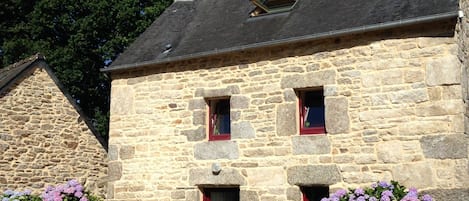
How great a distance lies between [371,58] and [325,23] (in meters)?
0.94

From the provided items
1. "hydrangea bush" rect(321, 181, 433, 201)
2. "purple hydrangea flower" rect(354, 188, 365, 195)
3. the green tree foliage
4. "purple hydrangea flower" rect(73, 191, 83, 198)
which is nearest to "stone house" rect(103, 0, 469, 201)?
"hydrangea bush" rect(321, 181, 433, 201)

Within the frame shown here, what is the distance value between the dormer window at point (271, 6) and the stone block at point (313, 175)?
2.74 metres

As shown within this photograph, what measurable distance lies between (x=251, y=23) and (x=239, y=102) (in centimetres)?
147

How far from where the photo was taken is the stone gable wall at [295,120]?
700 centimetres

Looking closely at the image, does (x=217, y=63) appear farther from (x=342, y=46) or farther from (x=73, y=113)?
(x=73, y=113)

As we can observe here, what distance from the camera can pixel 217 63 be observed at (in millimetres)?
8859

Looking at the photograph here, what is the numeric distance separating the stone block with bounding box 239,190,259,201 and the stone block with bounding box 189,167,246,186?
5.2 inches

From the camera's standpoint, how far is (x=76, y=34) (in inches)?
673

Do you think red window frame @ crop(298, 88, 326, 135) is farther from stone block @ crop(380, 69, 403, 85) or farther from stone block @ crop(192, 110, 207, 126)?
stone block @ crop(192, 110, 207, 126)

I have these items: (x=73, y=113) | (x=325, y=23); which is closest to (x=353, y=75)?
(x=325, y=23)

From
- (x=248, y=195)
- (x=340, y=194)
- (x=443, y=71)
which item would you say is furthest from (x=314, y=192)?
(x=443, y=71)

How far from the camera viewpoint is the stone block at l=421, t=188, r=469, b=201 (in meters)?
6.73

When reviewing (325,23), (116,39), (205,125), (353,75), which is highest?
(116,39)

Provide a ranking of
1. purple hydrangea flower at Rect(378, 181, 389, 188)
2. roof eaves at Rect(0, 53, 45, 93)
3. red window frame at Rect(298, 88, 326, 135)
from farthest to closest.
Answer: roof eaves at Rect(0, 53, 45, 93), red window frame at Rect(298, 88, 326, 135), purple hydrangea flower at Rect(378, 181, 389, 188)
